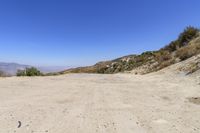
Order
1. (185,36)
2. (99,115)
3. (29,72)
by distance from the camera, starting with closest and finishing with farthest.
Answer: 1. (99,115)
2. (29,72)
3. (185,36)

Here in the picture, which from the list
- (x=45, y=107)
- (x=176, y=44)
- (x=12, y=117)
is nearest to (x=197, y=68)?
(x=45, y=107)

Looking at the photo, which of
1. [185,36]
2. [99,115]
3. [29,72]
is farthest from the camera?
[185,36]

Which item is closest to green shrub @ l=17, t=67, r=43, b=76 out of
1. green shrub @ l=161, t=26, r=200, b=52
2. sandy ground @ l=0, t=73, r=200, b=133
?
sandy ground @ l=0, t=73, r=200, b=133

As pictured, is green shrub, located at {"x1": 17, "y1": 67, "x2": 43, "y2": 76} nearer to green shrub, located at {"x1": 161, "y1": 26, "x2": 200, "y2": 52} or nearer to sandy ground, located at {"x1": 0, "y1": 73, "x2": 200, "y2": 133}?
sandy ground, located at {"x1": 0, "y1": 73, "x2": 200, "y2": 133}

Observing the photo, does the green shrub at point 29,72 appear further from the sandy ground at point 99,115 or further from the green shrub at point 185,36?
the green shrub at point 185,36

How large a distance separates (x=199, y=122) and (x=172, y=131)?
3.49 feet

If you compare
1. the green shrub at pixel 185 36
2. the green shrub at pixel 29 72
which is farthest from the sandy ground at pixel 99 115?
the green shrub at pixel 185 36

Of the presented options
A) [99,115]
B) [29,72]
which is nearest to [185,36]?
[29,72]

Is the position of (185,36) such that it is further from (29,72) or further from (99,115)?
(99,115)

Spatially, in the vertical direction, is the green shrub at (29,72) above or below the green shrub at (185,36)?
below

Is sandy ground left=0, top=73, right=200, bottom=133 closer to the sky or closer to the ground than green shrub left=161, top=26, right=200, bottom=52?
closer to the ground

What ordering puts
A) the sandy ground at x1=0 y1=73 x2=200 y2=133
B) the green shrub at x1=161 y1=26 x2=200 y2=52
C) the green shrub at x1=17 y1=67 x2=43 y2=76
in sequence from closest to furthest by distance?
the sandy ground at x1=0 y1=73 x2=200 y2=133 < the green shrub at x1=17 y1=67 x2=43 y2=76 < the green shrub at x1=161 y1=26 x2=200 y2=52

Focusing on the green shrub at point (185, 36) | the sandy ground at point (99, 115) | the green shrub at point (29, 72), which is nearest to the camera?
the sandy ground at point (99, 115)

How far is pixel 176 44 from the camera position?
3222 centimetres
